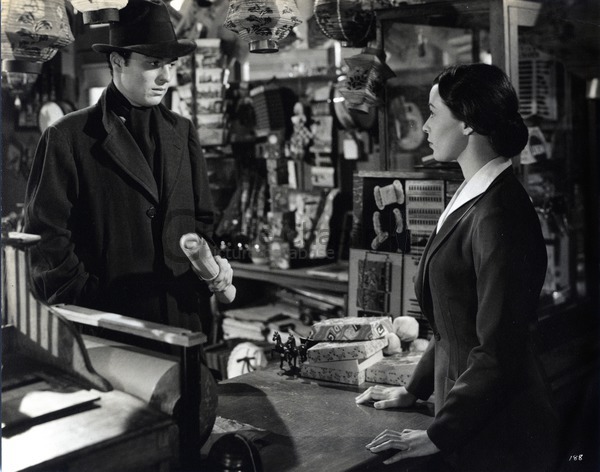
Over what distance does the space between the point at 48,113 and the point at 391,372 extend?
133 centimetres

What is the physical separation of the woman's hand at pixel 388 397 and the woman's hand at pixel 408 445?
271 mm

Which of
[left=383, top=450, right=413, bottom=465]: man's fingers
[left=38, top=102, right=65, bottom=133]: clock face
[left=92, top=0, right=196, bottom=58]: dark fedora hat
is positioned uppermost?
[left=92, top=0, right=196, bottom=58]: dark fedora hat

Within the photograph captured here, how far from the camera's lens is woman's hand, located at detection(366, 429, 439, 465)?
6.70 feet

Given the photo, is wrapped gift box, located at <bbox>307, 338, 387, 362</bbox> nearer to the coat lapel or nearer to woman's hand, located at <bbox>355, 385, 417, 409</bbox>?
woman's hand, located at <bbox>355, 385, 417, 409</bbox>

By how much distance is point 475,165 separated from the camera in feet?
6.88

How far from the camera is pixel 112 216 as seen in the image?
1924mm

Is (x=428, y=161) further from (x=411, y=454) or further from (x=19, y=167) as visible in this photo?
(x=19, y=167)

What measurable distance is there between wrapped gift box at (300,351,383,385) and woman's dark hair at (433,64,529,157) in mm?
871

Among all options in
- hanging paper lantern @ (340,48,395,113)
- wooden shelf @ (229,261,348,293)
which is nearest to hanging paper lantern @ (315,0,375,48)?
hanging paper lantern @ (340,48,395,113)

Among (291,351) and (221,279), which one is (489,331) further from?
(291,351)

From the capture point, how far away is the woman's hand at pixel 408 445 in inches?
80.4

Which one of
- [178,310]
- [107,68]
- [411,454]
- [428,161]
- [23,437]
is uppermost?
[107,68]

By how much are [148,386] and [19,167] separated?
2.09 ft

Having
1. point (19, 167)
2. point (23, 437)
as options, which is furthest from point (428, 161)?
point (23, 437)
